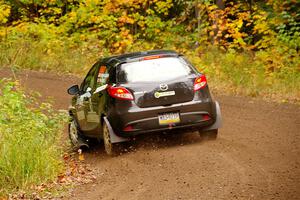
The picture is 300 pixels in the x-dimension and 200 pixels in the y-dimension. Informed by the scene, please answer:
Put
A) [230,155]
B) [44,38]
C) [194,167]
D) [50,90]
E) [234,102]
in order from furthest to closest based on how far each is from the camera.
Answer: [44,38], [50,90], [234,102], [230,155], [194,167]

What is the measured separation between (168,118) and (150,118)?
31cm

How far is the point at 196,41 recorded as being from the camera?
2664 cm

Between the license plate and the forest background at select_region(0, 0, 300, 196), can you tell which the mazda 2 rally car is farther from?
the forest background at select_region(0, 0, 300, 196)

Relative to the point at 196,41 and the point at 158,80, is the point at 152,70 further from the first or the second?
the point at 196,41

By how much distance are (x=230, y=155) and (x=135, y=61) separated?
2.41m

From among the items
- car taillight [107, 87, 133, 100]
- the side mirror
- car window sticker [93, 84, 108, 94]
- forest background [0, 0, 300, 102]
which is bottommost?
forest background [0, 0, 300, 102]

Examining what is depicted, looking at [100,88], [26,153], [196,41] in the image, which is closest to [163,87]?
[100,88]

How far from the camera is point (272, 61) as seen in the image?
22422 millimetres

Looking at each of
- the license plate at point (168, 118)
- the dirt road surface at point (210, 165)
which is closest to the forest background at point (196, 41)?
the dirt road surface at point (210, 165)

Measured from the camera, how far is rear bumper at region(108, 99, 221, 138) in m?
11.5

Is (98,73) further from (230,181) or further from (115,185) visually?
(230,181)

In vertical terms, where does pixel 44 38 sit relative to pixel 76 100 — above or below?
below

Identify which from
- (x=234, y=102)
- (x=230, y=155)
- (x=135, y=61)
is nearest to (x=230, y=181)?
(x=230, y=155)

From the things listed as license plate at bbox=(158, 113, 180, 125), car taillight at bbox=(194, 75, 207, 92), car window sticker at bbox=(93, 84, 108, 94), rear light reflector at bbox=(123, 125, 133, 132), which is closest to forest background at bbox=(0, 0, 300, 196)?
car window sticker at bbox=(93, 84, 108, 94)
